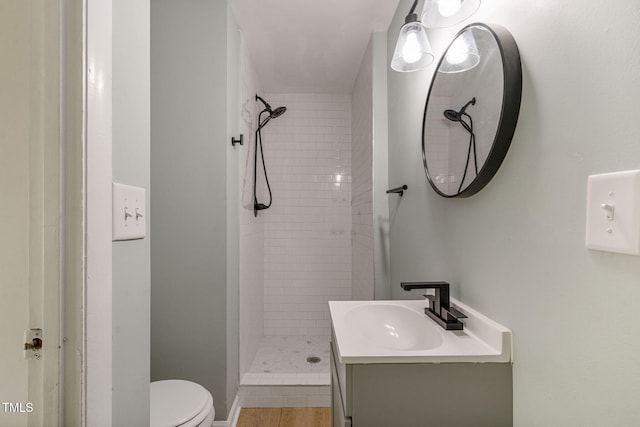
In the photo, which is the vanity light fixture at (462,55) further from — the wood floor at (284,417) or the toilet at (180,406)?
the wood floor at (284,417)

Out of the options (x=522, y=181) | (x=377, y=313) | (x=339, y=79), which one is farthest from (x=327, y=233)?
(x=522, y=181)

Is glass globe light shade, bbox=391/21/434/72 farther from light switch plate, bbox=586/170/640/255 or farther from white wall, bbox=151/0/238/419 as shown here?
white wall, bbox=151/0/238/419

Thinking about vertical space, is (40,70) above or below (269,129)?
below

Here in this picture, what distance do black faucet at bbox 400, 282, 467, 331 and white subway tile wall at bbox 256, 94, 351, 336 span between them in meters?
1.87

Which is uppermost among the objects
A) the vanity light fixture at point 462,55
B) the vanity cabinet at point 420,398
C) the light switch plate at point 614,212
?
the vanity light fixture at point 462,55

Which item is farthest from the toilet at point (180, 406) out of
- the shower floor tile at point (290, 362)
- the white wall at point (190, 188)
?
the shower floor tile at point (290, 362)

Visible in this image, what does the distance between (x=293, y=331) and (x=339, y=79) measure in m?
2.23

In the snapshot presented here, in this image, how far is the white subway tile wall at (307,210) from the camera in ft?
9.39

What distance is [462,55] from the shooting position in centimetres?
98

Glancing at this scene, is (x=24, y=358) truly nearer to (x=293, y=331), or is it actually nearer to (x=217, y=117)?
(x=217, y=117)

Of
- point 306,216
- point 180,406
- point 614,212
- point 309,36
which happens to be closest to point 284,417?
point 180,406

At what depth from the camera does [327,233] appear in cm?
290

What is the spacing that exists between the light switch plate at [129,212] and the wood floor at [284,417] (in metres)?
1.57

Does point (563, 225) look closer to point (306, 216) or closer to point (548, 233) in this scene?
point (548, 233)
